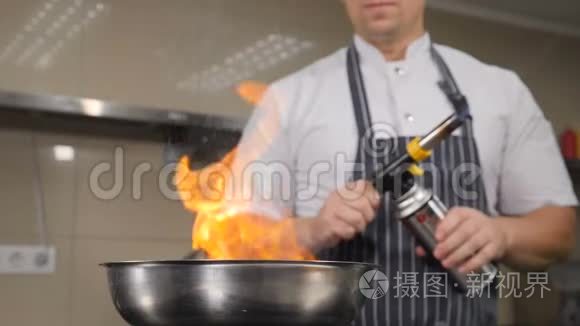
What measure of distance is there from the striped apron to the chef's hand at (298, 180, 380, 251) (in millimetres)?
32

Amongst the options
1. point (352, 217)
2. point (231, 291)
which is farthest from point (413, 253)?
point (231, 291)

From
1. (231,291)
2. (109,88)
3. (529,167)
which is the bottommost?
(231,291)

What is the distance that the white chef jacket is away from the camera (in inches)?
44.7

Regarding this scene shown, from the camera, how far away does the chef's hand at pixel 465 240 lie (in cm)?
100

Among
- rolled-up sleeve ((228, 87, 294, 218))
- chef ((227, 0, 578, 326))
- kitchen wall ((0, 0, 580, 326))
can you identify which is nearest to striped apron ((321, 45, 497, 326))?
chef ((227, 0, 578, 326))

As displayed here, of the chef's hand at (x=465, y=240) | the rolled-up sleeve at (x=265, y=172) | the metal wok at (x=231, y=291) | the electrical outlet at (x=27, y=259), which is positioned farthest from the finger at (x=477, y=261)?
the electrical outlet at (x=27, y=259)

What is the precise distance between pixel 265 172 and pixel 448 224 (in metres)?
0.32

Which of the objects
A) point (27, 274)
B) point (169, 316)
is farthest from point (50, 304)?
point (169, 316)

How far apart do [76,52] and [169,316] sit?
2.19ft

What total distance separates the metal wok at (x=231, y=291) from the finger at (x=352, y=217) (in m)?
0.36

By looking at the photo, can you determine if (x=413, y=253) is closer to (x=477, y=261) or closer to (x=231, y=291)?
(x=477, y=261)

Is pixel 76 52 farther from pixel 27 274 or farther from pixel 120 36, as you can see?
pixel 27 274

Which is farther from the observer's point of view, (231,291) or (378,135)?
(378,135)

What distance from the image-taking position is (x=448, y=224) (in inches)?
39.1
